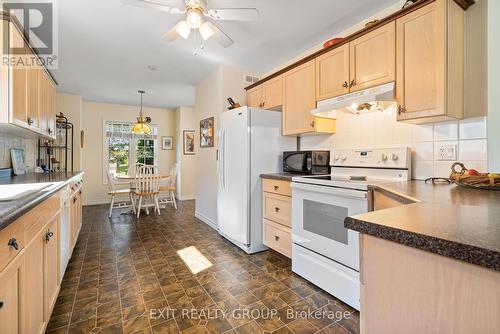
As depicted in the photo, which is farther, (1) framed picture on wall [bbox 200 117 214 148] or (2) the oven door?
(1) framed picture on wall [bbox 200 117 214 148]

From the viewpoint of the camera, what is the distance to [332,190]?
179 cm

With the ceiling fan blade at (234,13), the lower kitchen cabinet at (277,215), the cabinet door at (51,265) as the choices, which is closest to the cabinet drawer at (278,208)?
the lower kitchen cabinet at (277,215)

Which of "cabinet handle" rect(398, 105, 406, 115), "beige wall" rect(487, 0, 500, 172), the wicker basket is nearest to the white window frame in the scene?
"cabinet handle" rect(398, 105, 406, 115)

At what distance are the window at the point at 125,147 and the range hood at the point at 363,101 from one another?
5003 mm

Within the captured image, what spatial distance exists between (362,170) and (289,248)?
1006mm

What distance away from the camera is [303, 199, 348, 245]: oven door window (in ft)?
5.74

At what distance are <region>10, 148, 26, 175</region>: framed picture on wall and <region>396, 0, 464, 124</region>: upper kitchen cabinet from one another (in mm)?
3695

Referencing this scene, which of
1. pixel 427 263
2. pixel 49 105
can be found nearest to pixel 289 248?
pixel 427 263

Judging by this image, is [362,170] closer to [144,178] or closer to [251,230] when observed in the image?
[251,230]

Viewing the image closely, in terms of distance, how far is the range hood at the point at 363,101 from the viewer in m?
1.74

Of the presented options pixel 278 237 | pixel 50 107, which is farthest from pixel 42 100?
pixel 278 237

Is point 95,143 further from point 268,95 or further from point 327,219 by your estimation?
point 327,219

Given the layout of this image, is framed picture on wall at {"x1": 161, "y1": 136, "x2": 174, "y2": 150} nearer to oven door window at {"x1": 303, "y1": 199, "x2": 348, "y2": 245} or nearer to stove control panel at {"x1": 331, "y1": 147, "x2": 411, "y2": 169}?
stove control panel at {"x1": 331, "y1": 147, "x2": 411, "y2": 169}

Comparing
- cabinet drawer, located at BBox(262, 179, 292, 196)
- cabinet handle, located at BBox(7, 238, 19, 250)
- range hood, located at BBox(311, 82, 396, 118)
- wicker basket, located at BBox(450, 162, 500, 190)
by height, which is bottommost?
cabinet handle, located at BBox(7, 238, 19, 250)
